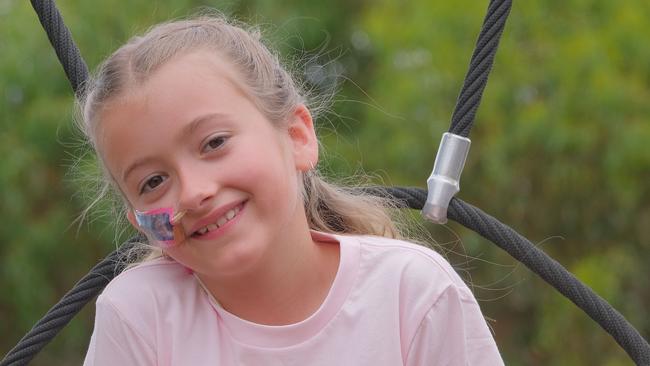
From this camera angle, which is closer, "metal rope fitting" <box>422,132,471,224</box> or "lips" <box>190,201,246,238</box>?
"lips" <box>190,201,246,238</box>

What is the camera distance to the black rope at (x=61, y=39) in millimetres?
1423

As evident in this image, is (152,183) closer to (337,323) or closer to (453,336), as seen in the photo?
(337,323)

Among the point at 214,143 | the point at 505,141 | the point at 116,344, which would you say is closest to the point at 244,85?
the point at 214,143

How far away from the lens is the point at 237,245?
4.15 ft

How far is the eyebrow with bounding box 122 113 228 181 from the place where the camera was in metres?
1.25

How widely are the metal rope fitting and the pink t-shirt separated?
6 cm

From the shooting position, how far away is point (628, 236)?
3.22 m

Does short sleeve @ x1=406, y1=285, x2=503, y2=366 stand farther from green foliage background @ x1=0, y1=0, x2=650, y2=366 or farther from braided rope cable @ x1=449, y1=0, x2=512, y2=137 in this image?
green foliage background @ x1=0, y1=0, x2=650, y2=366

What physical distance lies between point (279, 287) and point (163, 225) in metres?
0.18

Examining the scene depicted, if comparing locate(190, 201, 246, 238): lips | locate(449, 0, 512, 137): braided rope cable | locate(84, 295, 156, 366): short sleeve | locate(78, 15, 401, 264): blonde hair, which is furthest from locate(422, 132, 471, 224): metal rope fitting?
locate(84, 295, 156, 366): short sleeve

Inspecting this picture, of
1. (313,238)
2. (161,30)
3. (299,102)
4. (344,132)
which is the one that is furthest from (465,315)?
(344,132)

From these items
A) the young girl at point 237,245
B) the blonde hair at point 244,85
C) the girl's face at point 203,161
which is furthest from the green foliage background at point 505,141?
the girl's face at point 203,161

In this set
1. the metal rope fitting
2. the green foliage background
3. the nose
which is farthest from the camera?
the green foliage background

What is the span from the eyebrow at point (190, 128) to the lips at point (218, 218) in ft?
0.30
